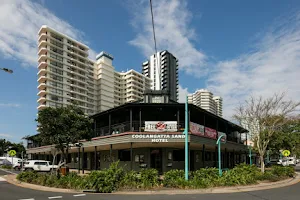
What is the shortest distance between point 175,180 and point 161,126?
369 inches

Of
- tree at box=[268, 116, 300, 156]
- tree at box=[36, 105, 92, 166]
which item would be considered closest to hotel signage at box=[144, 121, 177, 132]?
tree at box=[36, 105, 92, 166]

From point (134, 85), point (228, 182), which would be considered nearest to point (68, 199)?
point (228, 182)

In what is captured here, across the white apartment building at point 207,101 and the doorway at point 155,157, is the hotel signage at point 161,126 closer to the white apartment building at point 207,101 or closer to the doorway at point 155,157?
the doorway at point 155,157

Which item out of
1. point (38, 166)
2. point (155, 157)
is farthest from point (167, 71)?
point (155, 157)

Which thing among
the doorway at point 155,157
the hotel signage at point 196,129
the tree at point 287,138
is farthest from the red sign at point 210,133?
the tree at point 287,138

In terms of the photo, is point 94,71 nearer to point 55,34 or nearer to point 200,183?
point 55,34

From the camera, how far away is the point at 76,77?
108062 mm

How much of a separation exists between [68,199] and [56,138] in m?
7.10

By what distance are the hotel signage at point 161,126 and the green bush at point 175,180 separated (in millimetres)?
8337

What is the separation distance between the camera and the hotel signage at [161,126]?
24859 millimetres

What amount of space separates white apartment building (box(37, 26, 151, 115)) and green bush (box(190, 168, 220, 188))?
67.3m

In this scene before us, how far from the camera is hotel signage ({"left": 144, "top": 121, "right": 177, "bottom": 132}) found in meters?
24.9

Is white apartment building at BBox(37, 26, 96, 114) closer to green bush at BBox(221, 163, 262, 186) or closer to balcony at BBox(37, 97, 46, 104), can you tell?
balcony at BBox(37, 97, 46, 104)

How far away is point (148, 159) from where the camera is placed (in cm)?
2869
